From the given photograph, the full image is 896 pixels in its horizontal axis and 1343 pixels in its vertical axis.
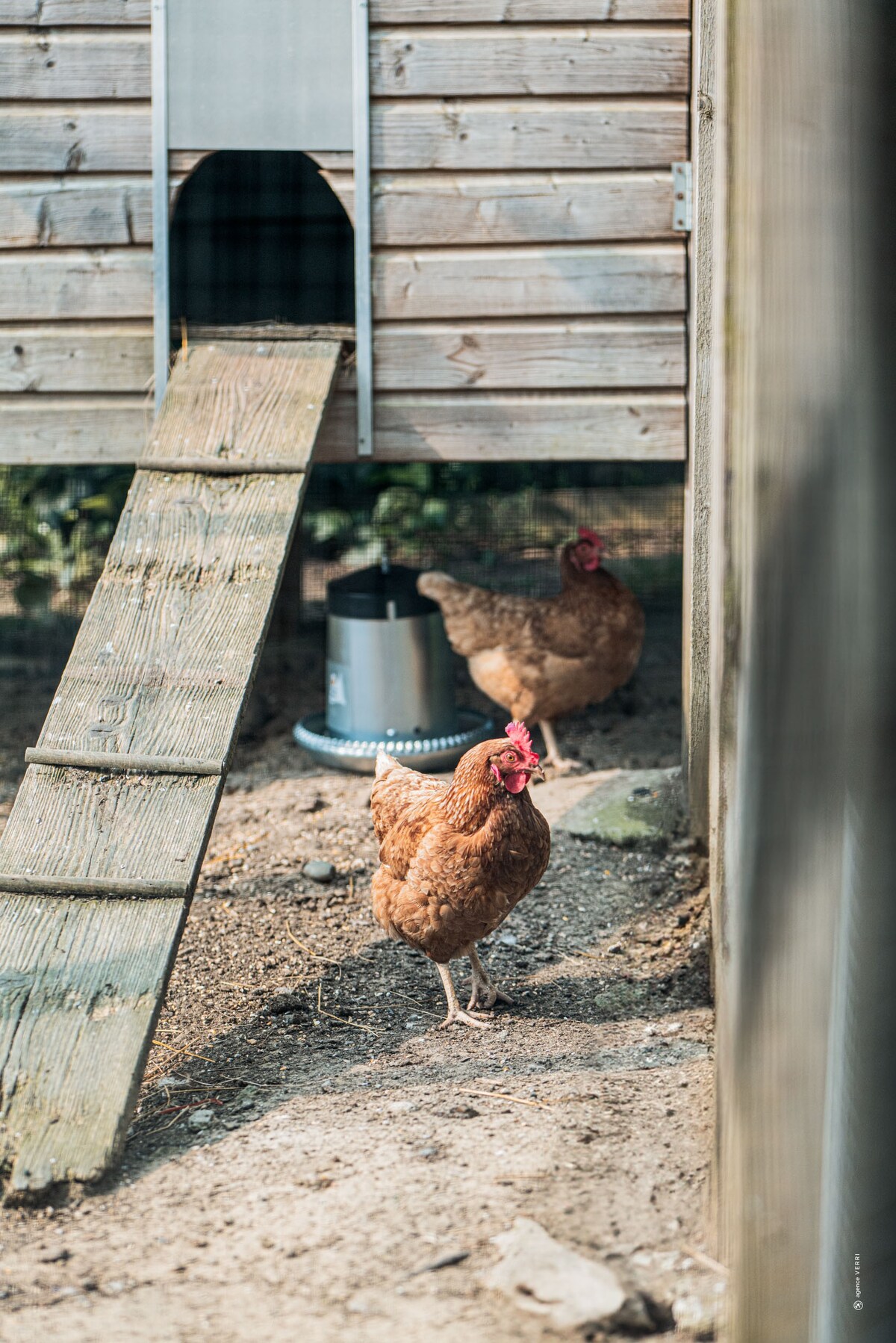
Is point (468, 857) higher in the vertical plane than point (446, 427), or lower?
lower

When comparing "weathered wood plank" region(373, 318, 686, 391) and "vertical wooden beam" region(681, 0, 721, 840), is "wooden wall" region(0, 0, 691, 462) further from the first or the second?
"vertical wooden beam" region(681, 0, 721, 840)

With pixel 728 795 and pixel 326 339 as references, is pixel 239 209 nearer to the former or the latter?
pixel 326 339

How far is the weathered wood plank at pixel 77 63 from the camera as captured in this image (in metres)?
3.82

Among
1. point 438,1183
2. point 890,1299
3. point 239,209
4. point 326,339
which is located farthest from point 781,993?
point 239,209

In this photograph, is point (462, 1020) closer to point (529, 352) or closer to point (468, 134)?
point (529, 352)

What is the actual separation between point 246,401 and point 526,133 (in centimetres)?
121

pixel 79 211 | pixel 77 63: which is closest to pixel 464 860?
pixel 79 211

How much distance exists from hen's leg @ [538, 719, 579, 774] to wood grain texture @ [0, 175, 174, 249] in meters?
2.30

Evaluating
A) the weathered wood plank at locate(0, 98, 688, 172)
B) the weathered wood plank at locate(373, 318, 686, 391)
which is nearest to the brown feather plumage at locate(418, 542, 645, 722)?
the weathered wood plank at locate(373, 318, 686, 391)

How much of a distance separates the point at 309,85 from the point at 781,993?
330 cm

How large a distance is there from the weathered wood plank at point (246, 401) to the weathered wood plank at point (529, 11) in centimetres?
101

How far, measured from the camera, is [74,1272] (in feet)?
6.37

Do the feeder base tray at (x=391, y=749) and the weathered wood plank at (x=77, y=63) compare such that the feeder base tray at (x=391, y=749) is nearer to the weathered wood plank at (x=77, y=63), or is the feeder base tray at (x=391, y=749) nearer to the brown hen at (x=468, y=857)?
the brown hen at (x=468, y=857)

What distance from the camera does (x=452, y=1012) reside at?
9.70 ft
